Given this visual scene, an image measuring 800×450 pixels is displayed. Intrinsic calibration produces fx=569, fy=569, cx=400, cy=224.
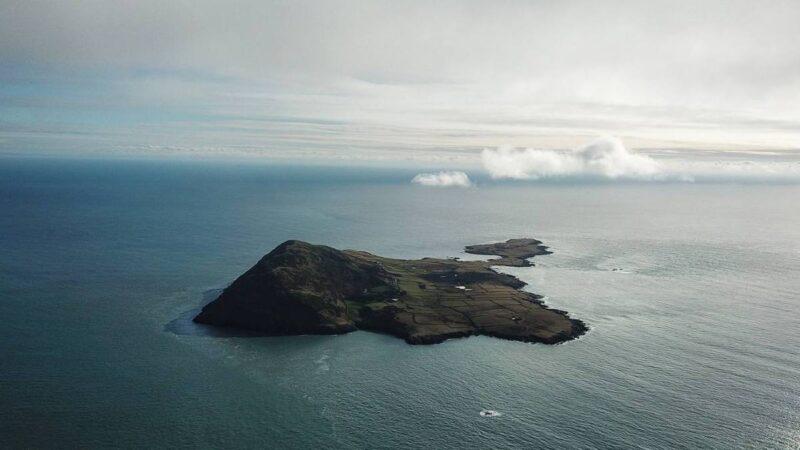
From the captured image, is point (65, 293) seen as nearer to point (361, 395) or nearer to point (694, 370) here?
point (361, 395)

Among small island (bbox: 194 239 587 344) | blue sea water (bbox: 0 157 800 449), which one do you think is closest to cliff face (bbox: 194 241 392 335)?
small island (bbox: 194 239 587 344)

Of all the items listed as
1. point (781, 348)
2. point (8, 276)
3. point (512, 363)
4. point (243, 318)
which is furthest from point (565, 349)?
point (8, 276)

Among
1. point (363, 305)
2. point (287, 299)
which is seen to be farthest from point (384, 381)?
point (363, 305)

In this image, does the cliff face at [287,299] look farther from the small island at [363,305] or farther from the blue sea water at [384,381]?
the blue sea water at [384,381]

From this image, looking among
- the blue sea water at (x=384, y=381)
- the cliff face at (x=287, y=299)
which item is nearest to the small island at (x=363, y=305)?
the cliff face at (x=287, y=299)

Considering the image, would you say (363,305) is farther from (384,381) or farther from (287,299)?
(384,381)

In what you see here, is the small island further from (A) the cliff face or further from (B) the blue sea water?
(B) the blue sea water
